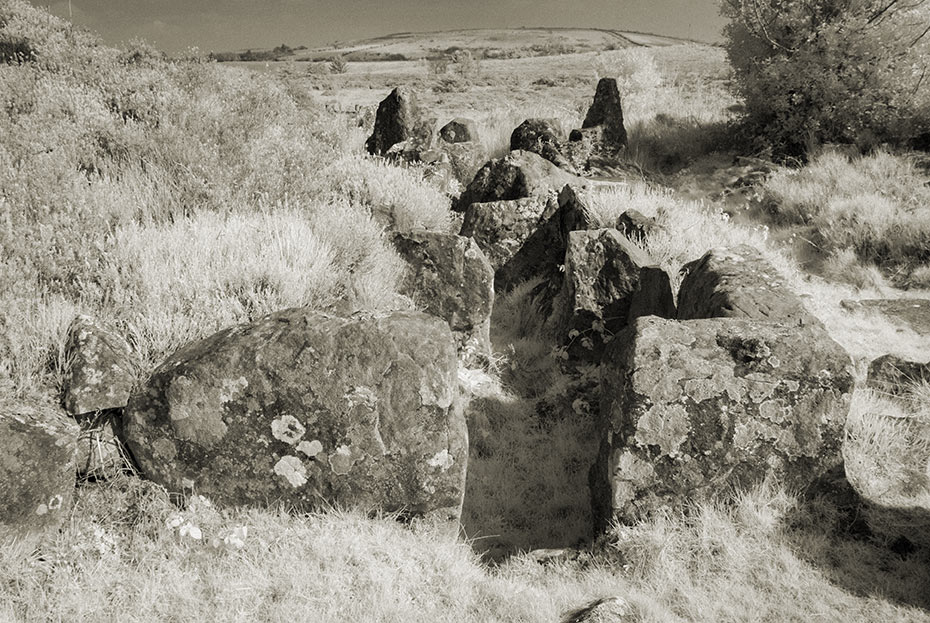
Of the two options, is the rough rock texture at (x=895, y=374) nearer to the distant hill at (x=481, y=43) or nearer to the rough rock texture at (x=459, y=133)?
the rough rock texture at (x=459, y=133)

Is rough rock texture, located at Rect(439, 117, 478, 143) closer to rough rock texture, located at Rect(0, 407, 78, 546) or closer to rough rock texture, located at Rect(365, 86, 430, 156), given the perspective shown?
rough rock texture, located at Rect(365, 86, 430, 156)

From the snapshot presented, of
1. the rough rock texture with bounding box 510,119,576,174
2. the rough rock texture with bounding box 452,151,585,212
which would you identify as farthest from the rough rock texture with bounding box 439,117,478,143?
the rough rock texture with bounding box 452,151,585,212

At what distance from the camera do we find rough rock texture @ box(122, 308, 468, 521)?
393 centimetres

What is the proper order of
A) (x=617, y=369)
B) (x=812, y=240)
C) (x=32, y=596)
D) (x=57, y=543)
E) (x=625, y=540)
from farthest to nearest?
(x=812, y=240) < (x=617, y=369) < (x=625, y=540) < (x=57, y=543) < (x=32, y=596)

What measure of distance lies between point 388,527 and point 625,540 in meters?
1.45

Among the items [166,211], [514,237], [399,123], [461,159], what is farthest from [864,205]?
[166,211]

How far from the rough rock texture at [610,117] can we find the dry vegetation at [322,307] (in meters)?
4.15

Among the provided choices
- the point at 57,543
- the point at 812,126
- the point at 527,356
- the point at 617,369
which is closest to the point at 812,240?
the point at 812,126

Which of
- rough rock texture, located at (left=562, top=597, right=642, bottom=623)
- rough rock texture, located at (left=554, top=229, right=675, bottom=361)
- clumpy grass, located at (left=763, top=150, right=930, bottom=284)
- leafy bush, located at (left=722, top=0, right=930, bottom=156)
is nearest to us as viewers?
rough rock texture, located at (left=562, top=597, right=642, bottom=623)

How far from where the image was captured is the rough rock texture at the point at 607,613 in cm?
321

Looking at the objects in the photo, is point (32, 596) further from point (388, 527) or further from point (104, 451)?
point (388, 527)

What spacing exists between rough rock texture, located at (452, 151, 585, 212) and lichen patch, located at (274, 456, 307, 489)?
6.23m

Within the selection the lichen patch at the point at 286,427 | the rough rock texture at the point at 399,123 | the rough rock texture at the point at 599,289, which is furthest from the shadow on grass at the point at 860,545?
the rough rock texture at the point at 399,123

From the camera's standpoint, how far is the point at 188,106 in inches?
331
